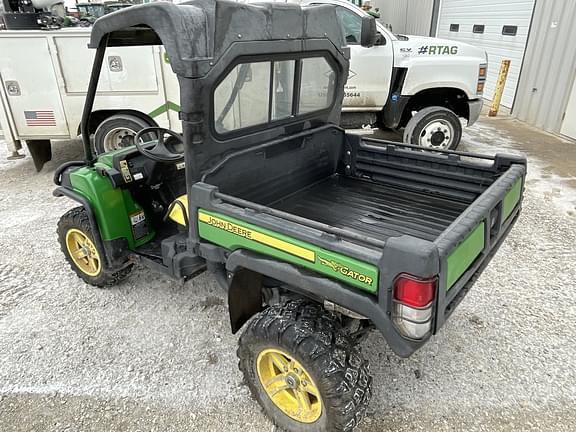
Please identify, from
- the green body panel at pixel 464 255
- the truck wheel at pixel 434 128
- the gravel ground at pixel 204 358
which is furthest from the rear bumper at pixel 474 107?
the green body panel at pixel 464 255

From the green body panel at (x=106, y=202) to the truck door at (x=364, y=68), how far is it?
164 inches

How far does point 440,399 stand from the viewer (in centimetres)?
274

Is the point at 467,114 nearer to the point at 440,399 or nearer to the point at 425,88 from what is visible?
the point at 425,88

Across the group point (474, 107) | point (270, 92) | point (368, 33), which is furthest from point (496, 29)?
point (270, 92)

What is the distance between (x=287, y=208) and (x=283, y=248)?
110 centimetres

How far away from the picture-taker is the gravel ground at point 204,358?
263cm

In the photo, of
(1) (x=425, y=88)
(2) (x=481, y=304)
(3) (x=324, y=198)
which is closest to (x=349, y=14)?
(1) (x=425, y=88)

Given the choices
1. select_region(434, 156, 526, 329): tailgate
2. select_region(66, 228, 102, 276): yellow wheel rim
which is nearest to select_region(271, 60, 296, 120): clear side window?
select_region(434, 156, 526, 329): tailgate

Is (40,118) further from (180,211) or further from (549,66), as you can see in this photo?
(549,66)

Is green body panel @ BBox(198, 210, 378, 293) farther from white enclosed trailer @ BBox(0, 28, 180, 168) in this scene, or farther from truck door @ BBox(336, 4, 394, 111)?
truck door @ BBox(336, 4, 394, 111)

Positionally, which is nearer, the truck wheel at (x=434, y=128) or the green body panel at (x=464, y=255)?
the green body panel at (x=464, y=255)

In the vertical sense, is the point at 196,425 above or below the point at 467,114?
below

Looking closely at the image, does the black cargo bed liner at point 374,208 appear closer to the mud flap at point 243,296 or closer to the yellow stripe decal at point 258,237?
the mud flap at point 243,296

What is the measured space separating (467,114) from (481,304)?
14.2ft
